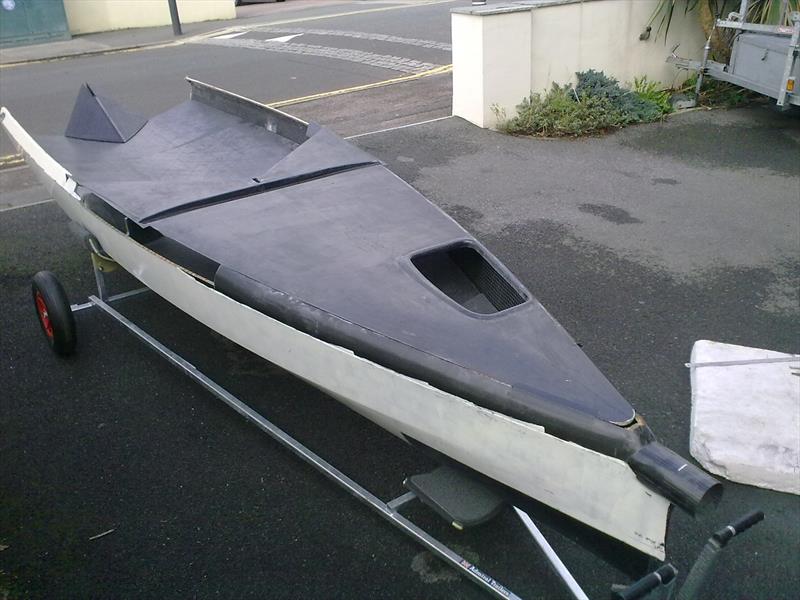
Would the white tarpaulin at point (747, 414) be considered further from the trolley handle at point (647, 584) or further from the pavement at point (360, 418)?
the trolley handle at point (647, 584)

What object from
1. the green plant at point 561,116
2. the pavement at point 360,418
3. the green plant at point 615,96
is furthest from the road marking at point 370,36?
the pavement at point 360,418

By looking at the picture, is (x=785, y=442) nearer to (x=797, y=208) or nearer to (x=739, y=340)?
(x=739, y=340)

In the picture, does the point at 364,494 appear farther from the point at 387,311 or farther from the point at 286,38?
the point at 286,38

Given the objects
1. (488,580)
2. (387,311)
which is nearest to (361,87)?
(387,311)

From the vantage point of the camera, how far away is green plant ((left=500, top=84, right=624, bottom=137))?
8281 mm

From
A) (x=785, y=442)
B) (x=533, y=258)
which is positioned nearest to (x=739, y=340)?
(x=785, y=442)

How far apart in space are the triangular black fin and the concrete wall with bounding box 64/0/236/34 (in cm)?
1408

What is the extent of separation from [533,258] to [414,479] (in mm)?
2964

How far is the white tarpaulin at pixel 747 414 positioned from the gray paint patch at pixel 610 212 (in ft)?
7.05

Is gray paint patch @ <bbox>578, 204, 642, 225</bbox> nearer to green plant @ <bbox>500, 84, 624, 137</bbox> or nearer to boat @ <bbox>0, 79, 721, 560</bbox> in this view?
green plant @ <bbox>500, 84, 624, 137</bbox>

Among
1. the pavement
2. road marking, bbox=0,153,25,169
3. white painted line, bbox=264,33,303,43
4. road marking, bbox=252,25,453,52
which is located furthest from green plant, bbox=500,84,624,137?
white painted line, bbox=264,33,303,43

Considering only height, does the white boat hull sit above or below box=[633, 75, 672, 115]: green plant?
above

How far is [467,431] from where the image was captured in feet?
8.09

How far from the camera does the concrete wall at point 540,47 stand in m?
8.10
